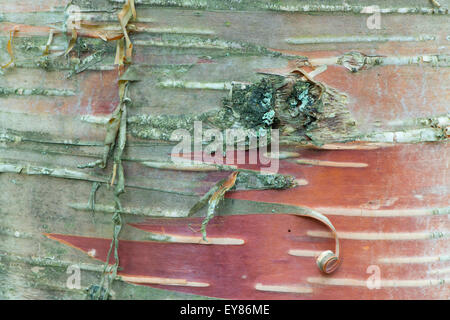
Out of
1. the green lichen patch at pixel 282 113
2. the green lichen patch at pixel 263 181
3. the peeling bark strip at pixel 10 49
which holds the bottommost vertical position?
the green lichen patch at pixel 263 181

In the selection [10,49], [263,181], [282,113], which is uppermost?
[10,49]

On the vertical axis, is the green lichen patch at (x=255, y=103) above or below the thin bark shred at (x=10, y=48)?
below

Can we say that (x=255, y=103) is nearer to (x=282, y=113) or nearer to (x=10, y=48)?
(x=282, y=113)

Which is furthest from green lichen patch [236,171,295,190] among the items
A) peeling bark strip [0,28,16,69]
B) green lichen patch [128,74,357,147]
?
peeling bark strip [0,28,16,69]

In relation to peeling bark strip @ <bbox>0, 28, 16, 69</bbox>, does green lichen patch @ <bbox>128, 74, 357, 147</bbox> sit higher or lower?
lower

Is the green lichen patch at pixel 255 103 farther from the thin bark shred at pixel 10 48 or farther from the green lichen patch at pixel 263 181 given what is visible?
the thin bark shred at pixel 10 48

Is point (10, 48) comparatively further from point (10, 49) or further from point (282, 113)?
point (282, 113)

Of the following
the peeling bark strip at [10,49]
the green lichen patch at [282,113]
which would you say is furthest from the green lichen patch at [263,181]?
the peeling bark strip at [10,49]

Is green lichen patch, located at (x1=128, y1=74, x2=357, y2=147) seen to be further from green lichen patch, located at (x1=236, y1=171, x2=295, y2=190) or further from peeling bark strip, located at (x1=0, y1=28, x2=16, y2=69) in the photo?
peeling bark strip, located at (x1=0, y1=28, x2=16, y2=69)

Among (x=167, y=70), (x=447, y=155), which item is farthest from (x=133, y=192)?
(x=447, y=155)

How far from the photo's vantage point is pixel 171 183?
800mm

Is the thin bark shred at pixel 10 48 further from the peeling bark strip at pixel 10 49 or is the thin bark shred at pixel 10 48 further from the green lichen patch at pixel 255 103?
the green lichen patch at pixel 255 103

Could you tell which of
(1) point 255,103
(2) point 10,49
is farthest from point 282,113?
(2) point 10,49

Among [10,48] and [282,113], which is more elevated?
[10,48]
